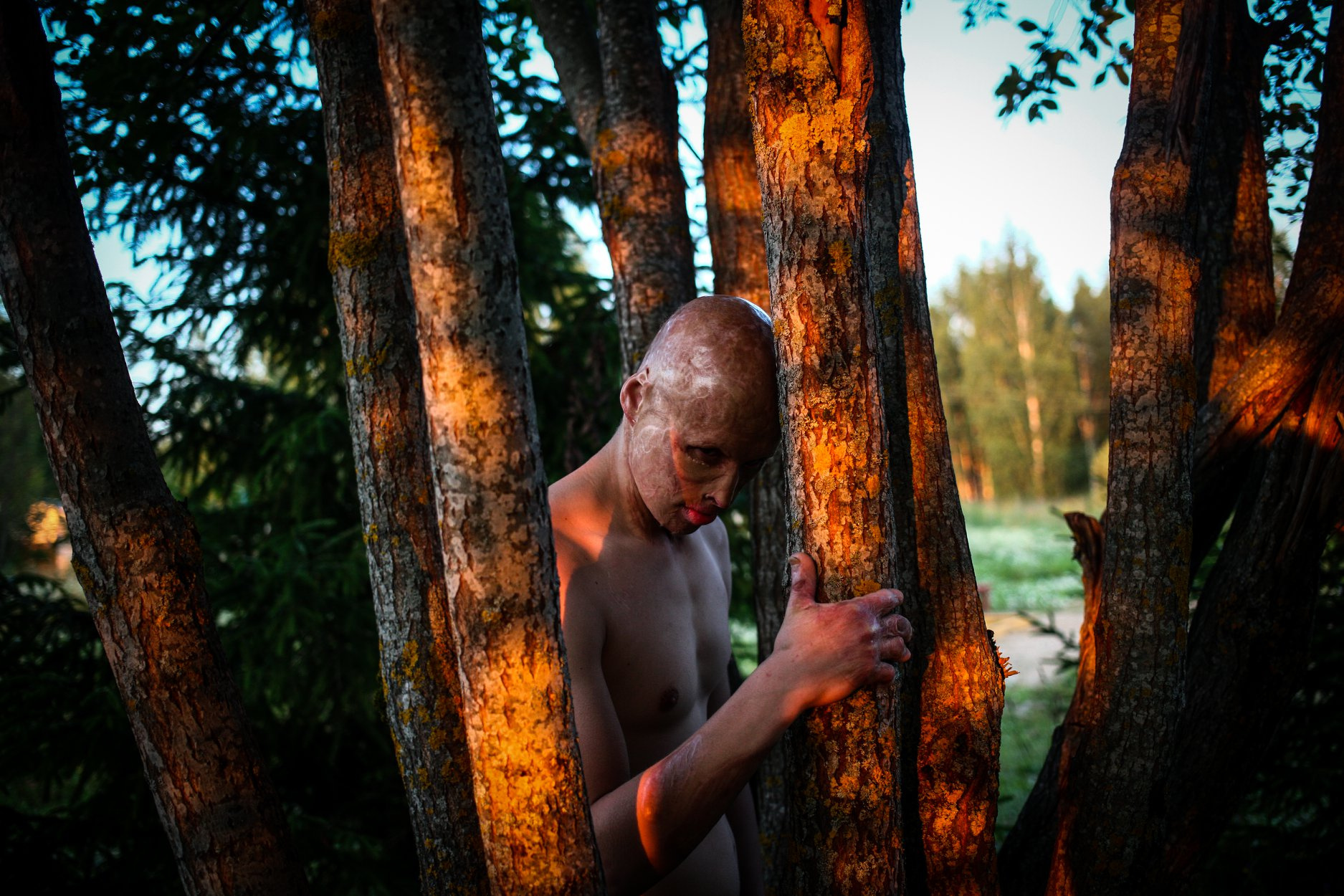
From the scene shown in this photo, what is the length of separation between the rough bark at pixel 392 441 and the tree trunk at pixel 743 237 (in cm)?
136

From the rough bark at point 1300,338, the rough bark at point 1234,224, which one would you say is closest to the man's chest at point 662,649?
the rough bark at point 1300,338

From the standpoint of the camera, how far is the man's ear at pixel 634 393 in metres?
2.13

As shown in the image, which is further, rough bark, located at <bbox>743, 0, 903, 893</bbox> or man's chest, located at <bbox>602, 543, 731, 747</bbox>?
man's chest, located at <bbox>602, 543, 731, 747</bbox>

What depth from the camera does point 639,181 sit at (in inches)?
118

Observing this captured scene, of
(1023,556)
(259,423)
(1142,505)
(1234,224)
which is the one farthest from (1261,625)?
(1023,556)

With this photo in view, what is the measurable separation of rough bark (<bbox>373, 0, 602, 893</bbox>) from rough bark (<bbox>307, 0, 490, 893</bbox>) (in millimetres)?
301

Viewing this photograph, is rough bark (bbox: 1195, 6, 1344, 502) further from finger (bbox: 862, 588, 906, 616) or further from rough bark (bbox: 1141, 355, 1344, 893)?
finger (bbox: 862, 588, 906, 616)

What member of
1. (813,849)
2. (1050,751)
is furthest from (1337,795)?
(813,849)

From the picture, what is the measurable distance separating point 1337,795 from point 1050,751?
2.65 meters

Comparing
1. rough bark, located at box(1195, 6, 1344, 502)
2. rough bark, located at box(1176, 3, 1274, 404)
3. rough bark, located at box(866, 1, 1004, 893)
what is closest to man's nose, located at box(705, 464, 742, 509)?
rough bark, located at box(866, 1, 1004, 893)

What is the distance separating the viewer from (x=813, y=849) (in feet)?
5.34

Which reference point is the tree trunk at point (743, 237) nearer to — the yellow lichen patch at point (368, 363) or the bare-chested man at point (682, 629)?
the bare-chested man at point (682, 629)

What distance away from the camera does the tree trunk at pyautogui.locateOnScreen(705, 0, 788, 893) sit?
112 inches

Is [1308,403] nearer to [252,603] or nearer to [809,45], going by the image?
[809,45]
